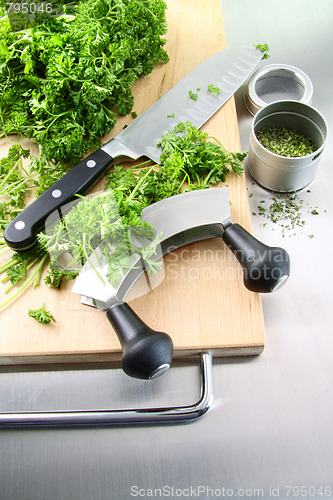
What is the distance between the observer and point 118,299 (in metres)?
0.93

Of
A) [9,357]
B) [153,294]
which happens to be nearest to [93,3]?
[153,294]

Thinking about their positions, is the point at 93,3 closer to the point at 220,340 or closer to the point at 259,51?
the point at 259,51

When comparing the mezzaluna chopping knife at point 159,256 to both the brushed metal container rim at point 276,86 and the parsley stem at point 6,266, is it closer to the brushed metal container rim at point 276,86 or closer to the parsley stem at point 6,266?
the parsley stem at point 6,266

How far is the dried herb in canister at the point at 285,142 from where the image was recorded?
1.18 meters

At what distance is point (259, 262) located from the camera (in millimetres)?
943

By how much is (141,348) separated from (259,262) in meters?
0.30

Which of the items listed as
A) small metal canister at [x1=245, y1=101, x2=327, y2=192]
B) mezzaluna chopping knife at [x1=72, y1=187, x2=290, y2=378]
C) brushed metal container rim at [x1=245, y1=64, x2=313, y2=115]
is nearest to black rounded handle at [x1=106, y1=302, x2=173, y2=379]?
mezzaluna chopping knife at [x1=72, y1=187, x2=290, y2=378]

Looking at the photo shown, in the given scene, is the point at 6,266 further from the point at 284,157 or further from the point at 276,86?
the point at 276,86

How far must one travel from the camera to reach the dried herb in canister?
1176 millimetres

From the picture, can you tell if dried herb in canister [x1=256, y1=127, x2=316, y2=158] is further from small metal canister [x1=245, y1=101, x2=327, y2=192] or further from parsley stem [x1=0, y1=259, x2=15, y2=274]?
parsley stem [x1=0, y1=259, x2=15, y2=274]

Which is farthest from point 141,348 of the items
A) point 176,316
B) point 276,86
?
point 276,86

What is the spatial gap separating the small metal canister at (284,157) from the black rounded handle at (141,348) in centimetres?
52

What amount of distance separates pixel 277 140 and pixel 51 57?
0.61m

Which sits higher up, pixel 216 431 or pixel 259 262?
pixel 259 262
